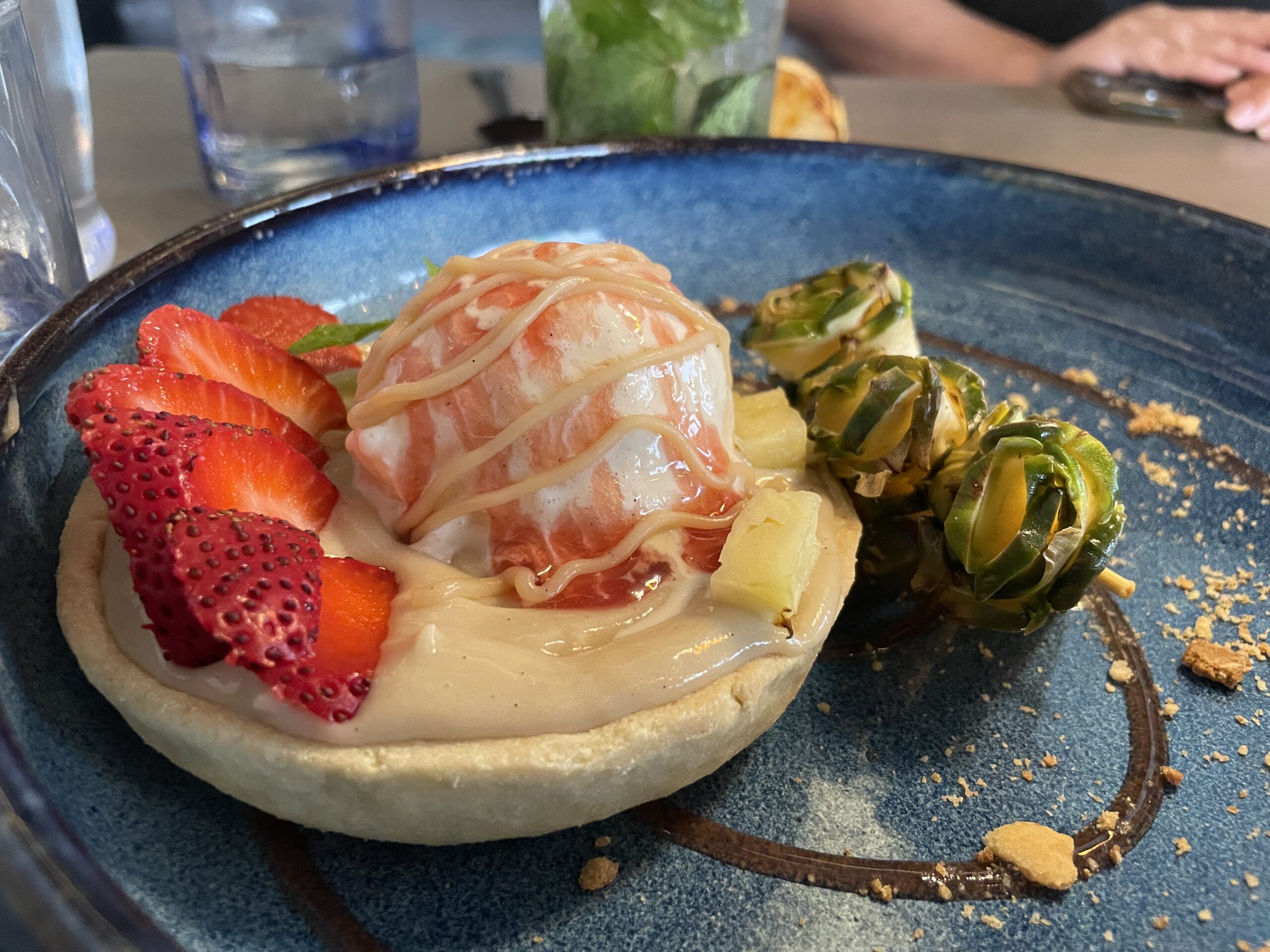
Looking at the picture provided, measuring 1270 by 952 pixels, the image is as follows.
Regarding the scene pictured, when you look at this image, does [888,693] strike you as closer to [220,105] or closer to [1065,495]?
[1065,495]

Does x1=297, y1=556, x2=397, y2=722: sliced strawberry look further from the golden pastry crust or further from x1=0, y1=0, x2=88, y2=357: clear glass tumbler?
x1=0, y1=0, x2=88, y2=357: clear glass tumbler

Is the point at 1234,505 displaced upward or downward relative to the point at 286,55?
downward

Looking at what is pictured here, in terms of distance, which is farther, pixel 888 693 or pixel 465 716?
pixel 888 693

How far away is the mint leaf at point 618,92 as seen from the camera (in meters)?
2.22

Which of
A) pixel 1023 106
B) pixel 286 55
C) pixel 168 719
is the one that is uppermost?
pixel 286 55

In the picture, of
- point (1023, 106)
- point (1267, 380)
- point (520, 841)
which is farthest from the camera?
point (1023, 106)

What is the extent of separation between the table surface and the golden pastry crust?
1836mm

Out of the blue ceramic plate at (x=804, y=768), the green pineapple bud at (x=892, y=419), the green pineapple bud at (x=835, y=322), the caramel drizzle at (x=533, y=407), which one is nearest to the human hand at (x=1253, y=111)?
the blue ceramic plate at (x=804, y=768)

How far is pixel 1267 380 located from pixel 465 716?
5.31 ft

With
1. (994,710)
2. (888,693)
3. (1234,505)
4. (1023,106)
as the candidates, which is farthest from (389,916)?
(1023,106)

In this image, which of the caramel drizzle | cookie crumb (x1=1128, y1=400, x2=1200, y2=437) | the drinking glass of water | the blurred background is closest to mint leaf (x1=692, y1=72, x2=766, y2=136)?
the drinking glass of water

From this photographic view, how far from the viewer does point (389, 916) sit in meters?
1.00

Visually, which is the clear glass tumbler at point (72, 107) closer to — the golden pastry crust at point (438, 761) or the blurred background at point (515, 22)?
the golden pastry crust at point (438, 761)

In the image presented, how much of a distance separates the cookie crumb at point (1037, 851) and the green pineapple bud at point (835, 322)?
692 mm
